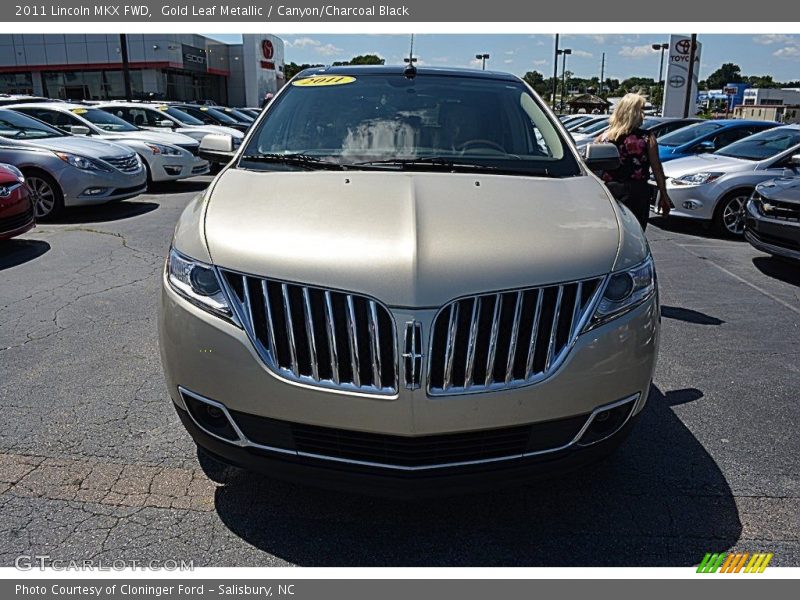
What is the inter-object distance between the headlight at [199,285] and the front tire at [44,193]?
778cm

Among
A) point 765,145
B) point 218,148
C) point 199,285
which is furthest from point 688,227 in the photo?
point 199,285

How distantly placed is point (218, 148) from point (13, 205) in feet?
14.0

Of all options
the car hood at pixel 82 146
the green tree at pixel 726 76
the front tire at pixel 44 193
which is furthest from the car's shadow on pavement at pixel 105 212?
the green tree at pixel 726 76

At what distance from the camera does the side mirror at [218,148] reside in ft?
13.4

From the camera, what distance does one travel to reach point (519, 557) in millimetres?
2605

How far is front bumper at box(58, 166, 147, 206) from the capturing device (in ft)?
30.8

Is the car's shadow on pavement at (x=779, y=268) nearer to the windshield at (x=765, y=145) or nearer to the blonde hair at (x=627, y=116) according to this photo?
the windshield at (x=765, y=145)

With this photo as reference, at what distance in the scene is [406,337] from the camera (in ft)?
7.59

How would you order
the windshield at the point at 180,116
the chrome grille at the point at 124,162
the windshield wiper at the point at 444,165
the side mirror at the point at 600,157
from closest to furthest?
the windshield wiper at the point at 444,165, the side mirror at the point at 600,157, the chrome grille at the point at 124,162, the windshield at the point at 180,116

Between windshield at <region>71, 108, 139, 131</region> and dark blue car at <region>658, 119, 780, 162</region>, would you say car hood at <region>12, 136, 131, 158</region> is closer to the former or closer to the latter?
windshield at <region>71, 108, 139, 131</region>

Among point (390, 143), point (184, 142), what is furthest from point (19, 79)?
point (390, 143)

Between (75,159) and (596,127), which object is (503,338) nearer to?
(75,159)

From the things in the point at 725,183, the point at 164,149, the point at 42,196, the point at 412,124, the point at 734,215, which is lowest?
the point at 734,215

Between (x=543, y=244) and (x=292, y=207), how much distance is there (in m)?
1.01
